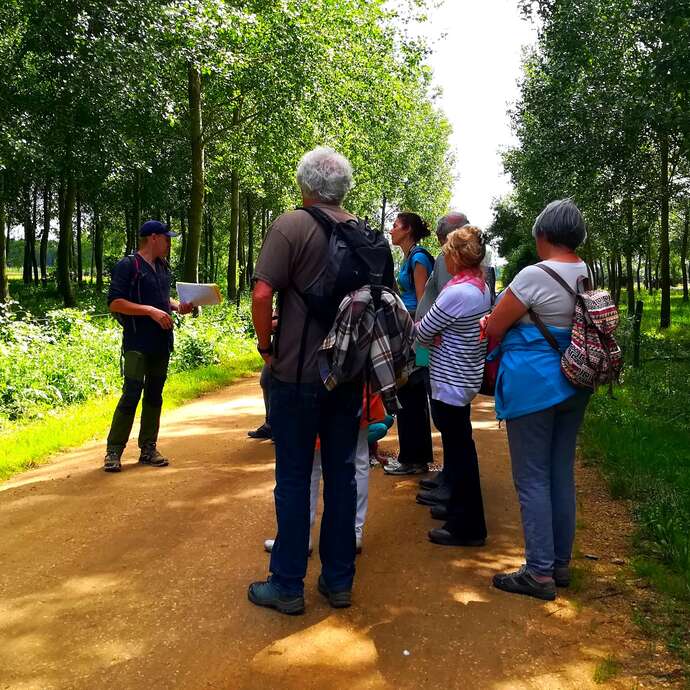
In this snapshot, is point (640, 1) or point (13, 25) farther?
point (13, 25)

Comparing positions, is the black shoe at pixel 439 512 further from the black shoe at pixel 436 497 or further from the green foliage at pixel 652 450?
the green foliage at pixel 652 450

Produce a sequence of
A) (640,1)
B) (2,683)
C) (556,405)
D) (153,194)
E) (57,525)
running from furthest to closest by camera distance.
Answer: (153,194) → (640,1) → (57,525) → (556,405) → (2,683)

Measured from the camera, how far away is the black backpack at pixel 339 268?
11.3 ft

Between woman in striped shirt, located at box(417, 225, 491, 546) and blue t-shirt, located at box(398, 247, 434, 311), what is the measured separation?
1.18 m

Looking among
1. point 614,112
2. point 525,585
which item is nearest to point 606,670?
point 525,585

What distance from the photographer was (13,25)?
14.1 meters

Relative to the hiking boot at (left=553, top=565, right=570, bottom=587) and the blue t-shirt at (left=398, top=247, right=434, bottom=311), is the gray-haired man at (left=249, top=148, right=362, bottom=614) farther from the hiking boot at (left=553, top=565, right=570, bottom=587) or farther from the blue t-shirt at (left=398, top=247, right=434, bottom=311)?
the blue t-shirt at (left=398, top=247, right=434, bottom=311)

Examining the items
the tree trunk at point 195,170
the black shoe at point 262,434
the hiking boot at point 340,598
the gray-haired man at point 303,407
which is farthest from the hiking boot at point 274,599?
the tree trunk at point 195,170

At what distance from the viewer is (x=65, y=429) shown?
24.6 feet

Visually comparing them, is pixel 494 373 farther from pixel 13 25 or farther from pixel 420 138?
pixel 420 138

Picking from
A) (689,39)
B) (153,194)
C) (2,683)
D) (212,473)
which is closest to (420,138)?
(153,194)

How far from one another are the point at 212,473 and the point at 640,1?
34.0 feet

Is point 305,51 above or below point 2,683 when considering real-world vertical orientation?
above

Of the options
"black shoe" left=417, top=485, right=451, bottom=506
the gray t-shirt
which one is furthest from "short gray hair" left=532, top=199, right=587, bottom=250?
"black shoe" left=417, top=485, right=451, bottom=506
